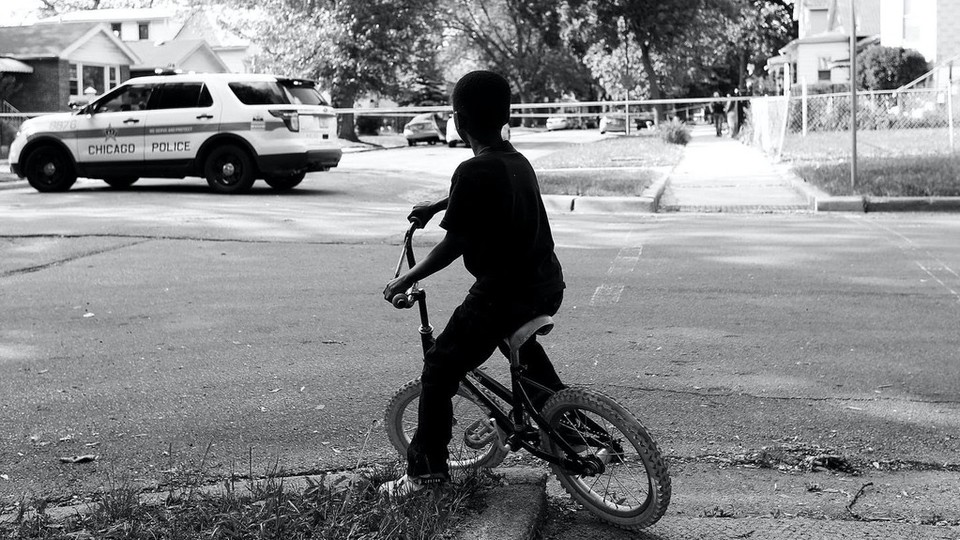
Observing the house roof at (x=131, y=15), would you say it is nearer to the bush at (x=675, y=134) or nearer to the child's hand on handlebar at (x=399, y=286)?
the bush at (x=675, y=134)

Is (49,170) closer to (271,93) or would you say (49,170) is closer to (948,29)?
(271,93)

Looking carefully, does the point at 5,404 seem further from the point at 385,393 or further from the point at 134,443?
the point at 385,393

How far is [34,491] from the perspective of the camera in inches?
166

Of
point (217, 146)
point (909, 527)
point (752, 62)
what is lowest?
point (909, 527)

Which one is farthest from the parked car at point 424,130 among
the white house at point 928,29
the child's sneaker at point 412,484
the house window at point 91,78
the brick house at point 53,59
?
the child's sneaker at point 412,484

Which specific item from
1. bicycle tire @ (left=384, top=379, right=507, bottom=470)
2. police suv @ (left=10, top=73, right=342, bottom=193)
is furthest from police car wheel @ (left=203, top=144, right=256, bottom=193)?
bicycle tire @ (left=384, top=379, right=507, bottom=470)

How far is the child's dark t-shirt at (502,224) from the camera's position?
3.49 meters

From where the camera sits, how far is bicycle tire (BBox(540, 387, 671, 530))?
359cm

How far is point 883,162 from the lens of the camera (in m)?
18.5

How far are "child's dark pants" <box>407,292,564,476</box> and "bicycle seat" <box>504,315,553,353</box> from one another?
0.02 metres

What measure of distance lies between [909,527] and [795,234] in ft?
25.7

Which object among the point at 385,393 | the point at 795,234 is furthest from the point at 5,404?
the point at 795,234

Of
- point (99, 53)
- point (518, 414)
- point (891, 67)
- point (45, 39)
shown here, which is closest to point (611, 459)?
point (518, 414)

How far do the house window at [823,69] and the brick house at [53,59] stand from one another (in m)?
33.2
